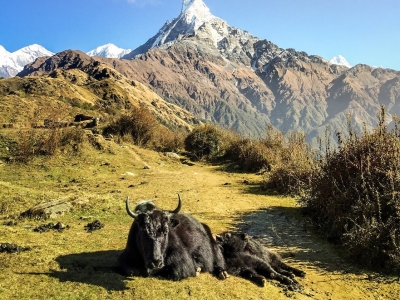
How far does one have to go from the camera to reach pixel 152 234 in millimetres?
5840

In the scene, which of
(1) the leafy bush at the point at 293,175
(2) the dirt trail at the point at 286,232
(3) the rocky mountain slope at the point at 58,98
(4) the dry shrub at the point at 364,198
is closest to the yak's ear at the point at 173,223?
(2) the dirt trail at the point at 286,232

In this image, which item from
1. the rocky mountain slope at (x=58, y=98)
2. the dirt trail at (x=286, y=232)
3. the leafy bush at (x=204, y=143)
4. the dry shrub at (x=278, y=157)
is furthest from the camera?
the leafy bush at (x=204, y=143)

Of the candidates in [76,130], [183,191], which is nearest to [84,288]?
[183,191]

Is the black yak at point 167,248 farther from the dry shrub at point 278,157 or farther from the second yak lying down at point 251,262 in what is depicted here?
the dry shrub at point 278,157

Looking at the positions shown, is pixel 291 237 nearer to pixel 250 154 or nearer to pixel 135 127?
pixel 250 154

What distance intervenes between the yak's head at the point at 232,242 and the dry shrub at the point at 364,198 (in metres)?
2.57

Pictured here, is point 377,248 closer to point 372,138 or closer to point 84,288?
point 372,138

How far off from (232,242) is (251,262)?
56cm

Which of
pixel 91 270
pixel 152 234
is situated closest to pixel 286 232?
pixel 152 234

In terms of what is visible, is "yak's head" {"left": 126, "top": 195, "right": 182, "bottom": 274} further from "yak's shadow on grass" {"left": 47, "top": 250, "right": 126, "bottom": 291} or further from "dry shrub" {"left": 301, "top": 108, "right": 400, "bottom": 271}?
"dry shrub" {"left": 301, "top": 108, "right": 400, "bottom": 271}

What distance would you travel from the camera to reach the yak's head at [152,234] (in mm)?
5590

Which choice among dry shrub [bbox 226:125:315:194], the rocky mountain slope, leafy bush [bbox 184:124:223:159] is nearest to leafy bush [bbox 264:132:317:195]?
dry shrub [bbox 226:125:315:194]

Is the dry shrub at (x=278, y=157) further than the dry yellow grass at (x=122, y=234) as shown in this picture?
Yes

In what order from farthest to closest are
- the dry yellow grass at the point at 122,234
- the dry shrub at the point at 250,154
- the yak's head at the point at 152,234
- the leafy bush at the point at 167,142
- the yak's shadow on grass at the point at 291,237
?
the leafy bush at the point at 167,142 < the dry shrub at the point at 250,154 < the yak's shadow on grass at the point at 291,237 < the dry yellow grass at the point at 122,234 < the yak's head at the point at 152,234
